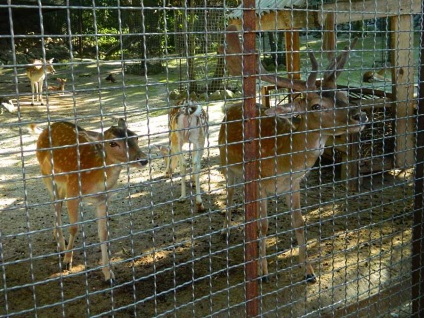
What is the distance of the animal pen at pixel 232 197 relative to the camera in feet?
7.46

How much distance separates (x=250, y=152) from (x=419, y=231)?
1822 mm

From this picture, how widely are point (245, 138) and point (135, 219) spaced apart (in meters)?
3.50

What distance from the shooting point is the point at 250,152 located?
251cm

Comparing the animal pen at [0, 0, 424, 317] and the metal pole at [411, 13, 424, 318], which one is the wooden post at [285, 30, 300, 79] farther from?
the metal pole at [411, 13, 424, 318]

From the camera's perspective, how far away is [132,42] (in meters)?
20.8

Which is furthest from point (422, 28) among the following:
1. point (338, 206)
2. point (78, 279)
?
point (78, 279)

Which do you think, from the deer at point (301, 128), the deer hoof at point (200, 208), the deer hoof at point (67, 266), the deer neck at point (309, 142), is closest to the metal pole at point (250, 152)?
the deer at point (301, 128)

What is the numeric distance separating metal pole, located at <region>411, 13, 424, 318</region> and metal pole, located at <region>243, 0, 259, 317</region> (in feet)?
5.22

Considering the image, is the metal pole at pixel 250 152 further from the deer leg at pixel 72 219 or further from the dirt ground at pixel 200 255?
the deer leg at pixel 72 219

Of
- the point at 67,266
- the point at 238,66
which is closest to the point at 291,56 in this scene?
the point at 238,66

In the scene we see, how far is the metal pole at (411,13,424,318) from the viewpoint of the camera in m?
3.54

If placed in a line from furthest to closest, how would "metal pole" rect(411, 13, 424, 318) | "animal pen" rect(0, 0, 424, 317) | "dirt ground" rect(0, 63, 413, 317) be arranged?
"metal pole" rect(411, 13, 424, 318) → "dirt ground" rect(0, 63, 413, 317) → "animal pen" rect(0, 0, 424, 317)

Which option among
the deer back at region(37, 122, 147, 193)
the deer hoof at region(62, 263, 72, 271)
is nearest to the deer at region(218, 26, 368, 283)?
the deer back at region(37, 122, 147, 193)

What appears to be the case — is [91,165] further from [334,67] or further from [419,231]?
[419,231]
